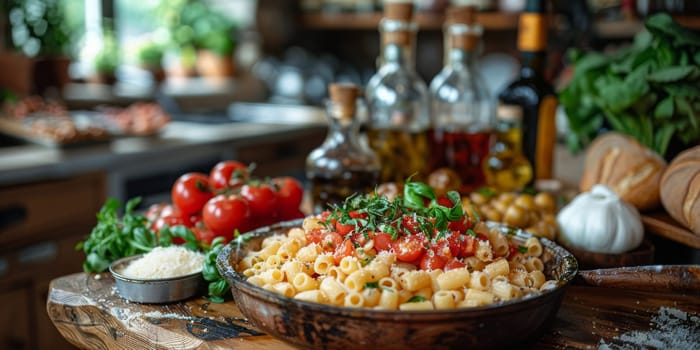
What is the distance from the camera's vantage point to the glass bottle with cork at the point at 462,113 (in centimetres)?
177

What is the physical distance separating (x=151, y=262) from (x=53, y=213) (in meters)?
1.48

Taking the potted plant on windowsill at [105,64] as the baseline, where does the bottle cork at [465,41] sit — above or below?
above

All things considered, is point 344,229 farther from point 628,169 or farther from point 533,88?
point 533,88

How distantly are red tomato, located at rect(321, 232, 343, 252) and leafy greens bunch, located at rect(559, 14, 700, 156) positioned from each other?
3.10ft

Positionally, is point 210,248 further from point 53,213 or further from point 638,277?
point 53,213

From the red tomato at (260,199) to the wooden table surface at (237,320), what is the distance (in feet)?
0.90

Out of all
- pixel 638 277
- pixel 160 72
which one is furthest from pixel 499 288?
pixel 160 72

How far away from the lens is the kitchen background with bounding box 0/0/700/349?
2.28 meters

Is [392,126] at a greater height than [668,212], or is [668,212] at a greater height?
[392,126]

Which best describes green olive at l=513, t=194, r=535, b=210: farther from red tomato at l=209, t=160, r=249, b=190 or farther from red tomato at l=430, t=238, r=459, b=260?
red tomato at l=209, t=160, r=249, b=190

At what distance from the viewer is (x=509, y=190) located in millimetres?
1742

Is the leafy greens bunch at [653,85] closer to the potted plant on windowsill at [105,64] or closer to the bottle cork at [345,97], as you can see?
the bottle cork at [345,97]

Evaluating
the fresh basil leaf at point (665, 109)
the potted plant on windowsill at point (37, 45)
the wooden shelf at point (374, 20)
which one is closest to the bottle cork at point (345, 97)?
the fresh basil leaf at point (665, 109)

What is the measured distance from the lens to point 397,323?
2.61 ft
